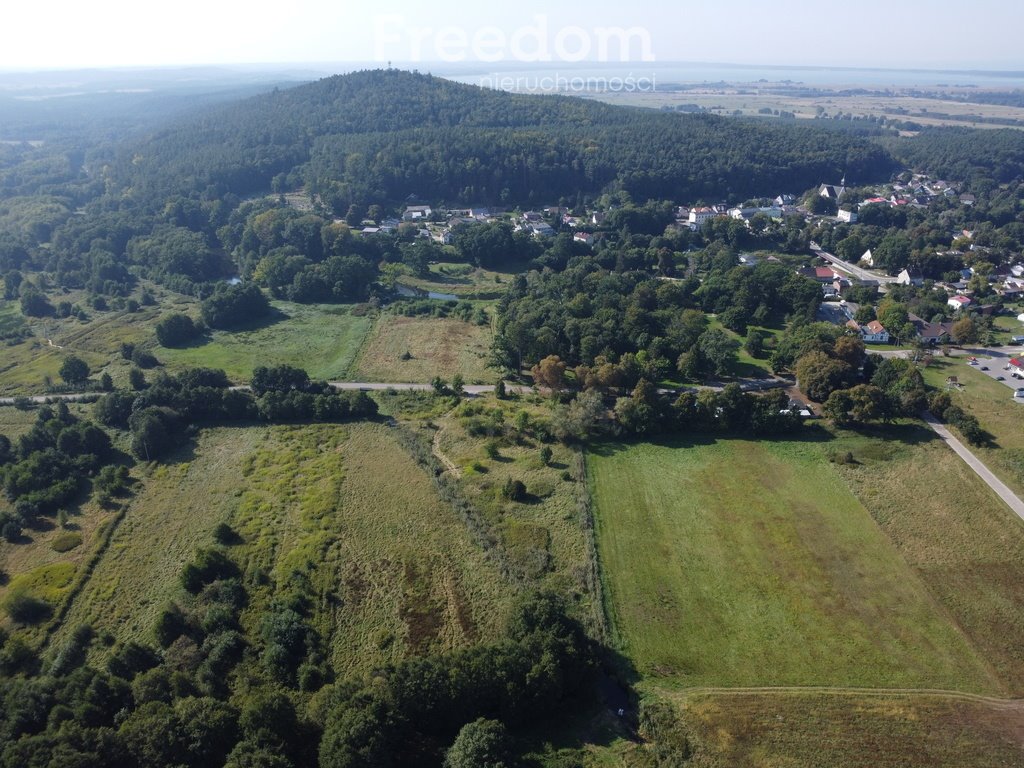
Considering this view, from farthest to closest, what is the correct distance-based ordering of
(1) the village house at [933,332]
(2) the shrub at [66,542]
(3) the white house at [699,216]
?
(3) the white house at [699,216] → (1) the village house at [933,332] → (2) the shrub at [66,542]

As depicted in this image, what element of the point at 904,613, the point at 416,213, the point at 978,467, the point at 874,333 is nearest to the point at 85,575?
the point at 904,613

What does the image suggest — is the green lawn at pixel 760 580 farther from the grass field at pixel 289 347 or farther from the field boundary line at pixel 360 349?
the grass field at pixel 289 347

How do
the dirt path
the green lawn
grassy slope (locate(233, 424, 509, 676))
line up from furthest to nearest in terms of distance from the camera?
the dirt path → grassy slope (locate(233, 424, 509, 676)) → the green lawn

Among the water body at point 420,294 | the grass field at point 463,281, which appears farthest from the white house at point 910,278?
the water body at point 420,294

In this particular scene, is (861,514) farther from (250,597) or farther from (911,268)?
(911,268)

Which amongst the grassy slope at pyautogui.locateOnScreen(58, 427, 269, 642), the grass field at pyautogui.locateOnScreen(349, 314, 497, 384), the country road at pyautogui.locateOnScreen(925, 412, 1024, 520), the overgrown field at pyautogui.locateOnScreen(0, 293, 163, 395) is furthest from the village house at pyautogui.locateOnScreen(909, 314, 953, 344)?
the overgrown field at pyautogui.locateOnScreen(0, 293, 163, 395)

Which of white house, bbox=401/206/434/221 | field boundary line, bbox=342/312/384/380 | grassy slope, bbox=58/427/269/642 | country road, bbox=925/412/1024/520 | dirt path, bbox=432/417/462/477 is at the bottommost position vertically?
field boundary line, bbox=342/312/384/380

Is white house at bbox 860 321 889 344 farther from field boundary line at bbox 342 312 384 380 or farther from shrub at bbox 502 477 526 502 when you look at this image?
field boundary line at bbox 342 312 384 380

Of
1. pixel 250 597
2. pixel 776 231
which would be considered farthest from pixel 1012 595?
pixel 776 231
